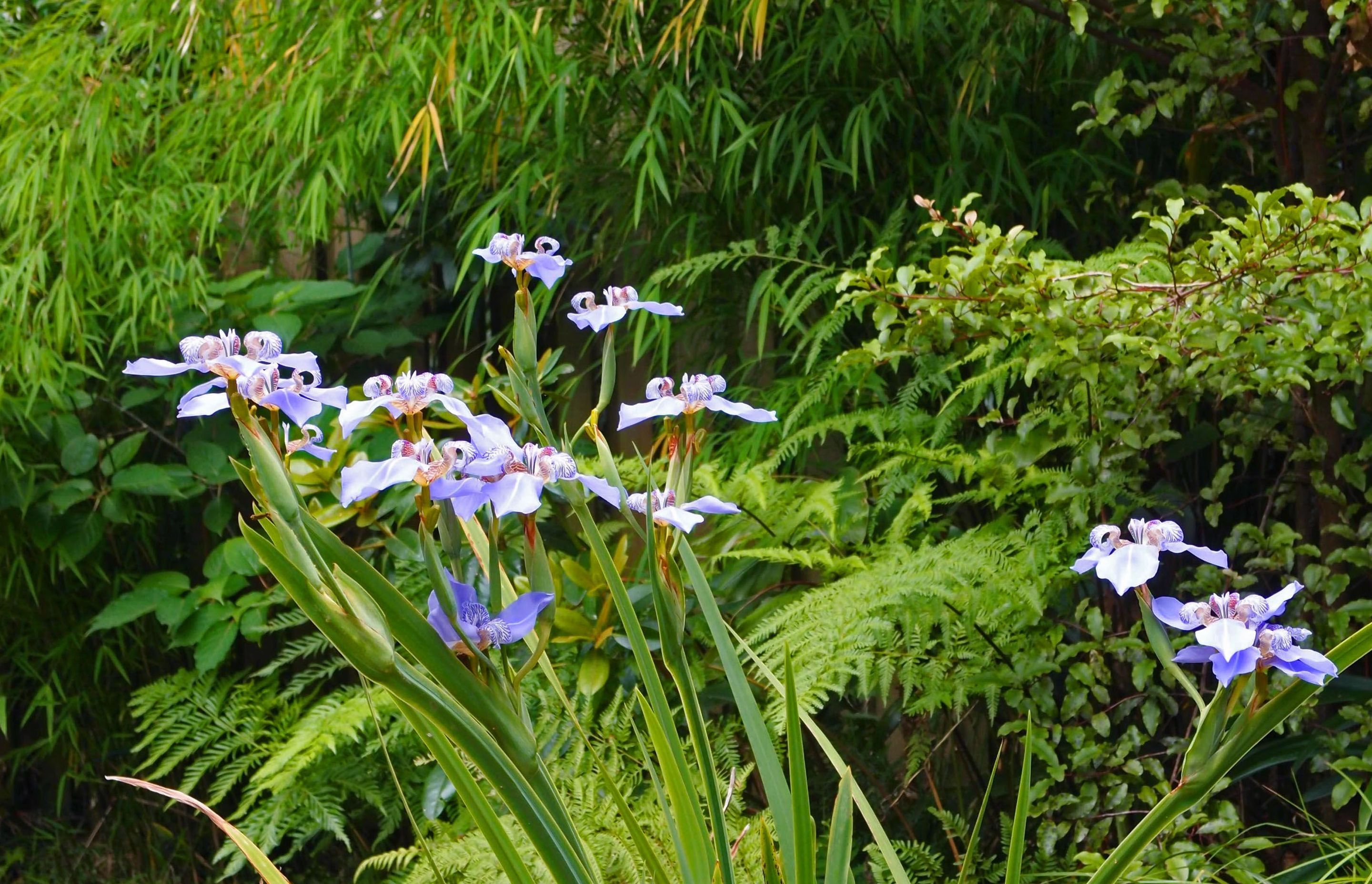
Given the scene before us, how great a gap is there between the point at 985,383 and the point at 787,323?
0.31 meters

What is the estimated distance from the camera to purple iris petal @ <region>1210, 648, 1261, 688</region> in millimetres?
489

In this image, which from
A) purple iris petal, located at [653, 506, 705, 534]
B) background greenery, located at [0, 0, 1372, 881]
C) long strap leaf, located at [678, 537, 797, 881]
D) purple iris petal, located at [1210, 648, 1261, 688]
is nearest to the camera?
purple iris petal, located at [1210, 648, 1261, 688]

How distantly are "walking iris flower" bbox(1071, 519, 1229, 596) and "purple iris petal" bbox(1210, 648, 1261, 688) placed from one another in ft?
0.14

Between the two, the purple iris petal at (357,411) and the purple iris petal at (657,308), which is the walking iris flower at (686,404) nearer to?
the purple iris petal at (657,308)

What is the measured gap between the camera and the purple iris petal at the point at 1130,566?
516mm

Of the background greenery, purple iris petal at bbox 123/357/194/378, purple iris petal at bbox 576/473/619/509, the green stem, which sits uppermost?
purple iris petal at bbox 123/357/194/378

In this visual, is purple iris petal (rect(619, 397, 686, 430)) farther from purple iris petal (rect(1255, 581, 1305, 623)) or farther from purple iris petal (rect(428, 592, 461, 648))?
purple iris petal (rect(1255, 581, 1305, 623))

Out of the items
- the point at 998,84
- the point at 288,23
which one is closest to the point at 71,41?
the point at 288,23

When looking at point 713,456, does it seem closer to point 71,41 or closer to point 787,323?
point 787,323

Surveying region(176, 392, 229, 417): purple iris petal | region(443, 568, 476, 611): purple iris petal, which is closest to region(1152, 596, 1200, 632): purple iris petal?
region(443, 568, 476, 611): purple iris petal

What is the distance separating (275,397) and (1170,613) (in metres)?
0.43

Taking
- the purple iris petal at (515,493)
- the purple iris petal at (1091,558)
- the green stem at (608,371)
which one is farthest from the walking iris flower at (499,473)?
the purple iris petal at (1091,558)

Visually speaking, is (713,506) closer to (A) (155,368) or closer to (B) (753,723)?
(B) (753,723)

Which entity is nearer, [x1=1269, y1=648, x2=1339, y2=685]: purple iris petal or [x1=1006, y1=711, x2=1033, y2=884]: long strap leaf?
[x1=1269, y1=648, x2=1339, y2=685]: purple iris petal
